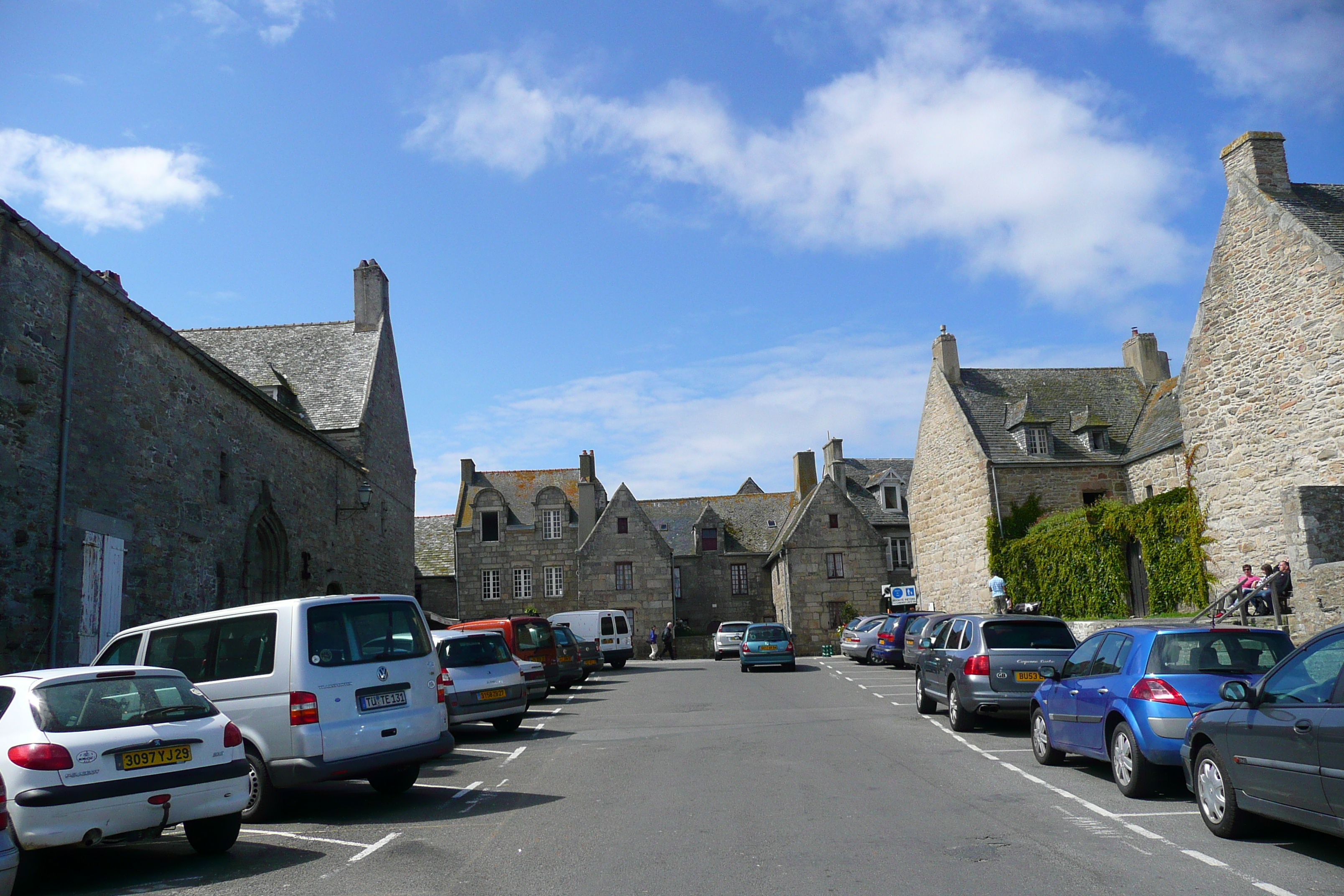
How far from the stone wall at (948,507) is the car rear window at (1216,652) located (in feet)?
74.0

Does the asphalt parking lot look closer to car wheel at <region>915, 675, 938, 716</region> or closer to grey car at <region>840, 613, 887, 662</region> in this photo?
car wheel at <region>915, 675, 938, 716</region>

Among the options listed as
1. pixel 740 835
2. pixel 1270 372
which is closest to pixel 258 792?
Answer: pixel 740 835

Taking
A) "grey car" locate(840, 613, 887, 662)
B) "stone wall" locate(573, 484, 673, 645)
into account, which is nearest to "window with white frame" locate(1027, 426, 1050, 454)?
"grey car" locate(840, 613, 887, 662)

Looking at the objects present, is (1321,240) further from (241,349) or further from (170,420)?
(241,349)

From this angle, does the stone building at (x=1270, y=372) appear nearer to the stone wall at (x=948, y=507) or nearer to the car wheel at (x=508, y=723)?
the stone wall at (x=948, y=507)

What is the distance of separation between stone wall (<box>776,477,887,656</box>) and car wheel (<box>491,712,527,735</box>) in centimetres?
3083

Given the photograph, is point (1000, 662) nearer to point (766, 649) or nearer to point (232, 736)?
point (232, 736)

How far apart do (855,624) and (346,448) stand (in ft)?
59.4

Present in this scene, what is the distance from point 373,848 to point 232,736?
133cm

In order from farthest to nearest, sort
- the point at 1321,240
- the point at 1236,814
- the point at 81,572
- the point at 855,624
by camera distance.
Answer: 1. the point at 855,624
2. the point at 1321,240
3. the point at 81,572
4. the point at 1236,814

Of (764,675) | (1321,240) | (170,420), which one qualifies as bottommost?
(764,675)

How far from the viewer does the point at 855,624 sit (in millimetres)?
33000

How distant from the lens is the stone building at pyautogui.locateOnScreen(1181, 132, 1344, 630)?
17422 millimetres

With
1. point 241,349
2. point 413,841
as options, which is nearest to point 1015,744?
point 413,841
